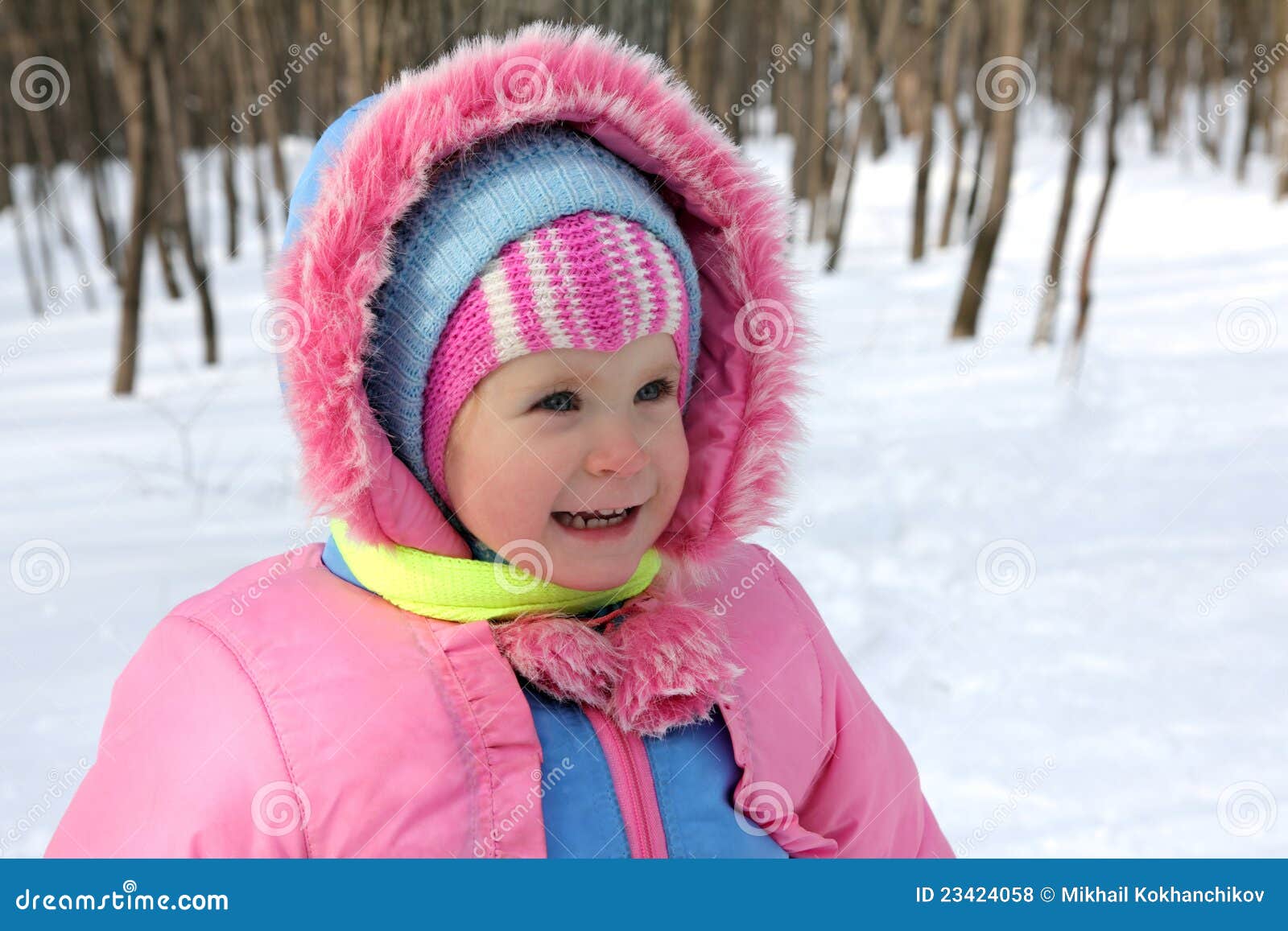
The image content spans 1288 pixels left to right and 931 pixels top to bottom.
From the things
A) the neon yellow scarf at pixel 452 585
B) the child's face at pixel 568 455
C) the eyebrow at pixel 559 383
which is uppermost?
the eyebrow at pixel 559 383

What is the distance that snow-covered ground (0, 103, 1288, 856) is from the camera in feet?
8.06

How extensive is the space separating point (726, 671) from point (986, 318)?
6287mm

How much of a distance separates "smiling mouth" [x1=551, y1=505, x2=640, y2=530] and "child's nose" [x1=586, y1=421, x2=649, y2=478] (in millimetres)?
60

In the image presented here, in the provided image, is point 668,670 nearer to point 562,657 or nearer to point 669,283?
point 562,657

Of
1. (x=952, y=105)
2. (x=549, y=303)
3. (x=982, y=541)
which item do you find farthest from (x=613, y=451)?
(x=952, y=105)

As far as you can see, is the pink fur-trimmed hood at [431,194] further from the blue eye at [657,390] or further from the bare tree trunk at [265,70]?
the bare tree trunk at [265,70]

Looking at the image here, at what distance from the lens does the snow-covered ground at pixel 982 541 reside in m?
2.46

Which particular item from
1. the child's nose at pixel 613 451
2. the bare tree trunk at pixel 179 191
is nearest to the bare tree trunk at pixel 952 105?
the bare tree trunk at pixel 179 191

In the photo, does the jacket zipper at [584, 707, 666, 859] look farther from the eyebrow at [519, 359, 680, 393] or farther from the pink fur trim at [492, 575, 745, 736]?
the eyebrow at [519, 359, 680, 393]

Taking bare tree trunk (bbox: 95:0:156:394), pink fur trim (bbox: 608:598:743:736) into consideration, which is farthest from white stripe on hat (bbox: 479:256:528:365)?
bare tree trunk (bbox: 95:0:156:394)

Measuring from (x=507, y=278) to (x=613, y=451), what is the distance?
206mm

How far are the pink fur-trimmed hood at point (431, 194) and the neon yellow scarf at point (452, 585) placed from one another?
2 cm

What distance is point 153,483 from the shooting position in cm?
397
